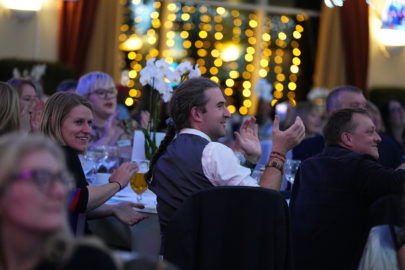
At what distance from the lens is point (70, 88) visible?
6.30 m

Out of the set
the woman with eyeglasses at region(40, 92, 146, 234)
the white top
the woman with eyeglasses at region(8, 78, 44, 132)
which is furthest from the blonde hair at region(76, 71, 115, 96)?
the white top

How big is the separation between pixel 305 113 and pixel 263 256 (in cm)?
385

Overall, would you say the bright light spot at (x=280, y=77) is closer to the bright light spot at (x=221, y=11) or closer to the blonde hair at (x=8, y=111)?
the bright light spot at (x=221, y=11)

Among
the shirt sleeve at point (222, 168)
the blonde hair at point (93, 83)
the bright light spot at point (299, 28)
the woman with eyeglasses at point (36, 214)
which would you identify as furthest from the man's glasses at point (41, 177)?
the bright light spot at point (299, 28)

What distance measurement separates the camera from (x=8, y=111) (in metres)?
3.81

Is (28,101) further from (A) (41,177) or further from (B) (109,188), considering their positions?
(A) (41,177)

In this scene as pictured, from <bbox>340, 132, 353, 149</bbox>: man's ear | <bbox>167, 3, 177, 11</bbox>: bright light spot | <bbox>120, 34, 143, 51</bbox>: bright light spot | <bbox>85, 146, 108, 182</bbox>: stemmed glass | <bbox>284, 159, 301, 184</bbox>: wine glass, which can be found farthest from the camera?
<bbox>167, 3, 177, 11</bbox>: bright light spot

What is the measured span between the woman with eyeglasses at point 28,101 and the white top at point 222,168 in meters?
1.91

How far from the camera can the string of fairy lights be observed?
1195 cm

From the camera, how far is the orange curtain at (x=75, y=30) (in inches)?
440

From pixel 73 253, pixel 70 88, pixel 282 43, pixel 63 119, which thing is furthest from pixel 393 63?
pixel 73 253

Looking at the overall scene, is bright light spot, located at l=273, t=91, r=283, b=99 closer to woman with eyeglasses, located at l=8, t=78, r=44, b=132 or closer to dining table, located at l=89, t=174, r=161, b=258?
woman with eyeglasses, located at l=8, t=78, r=44, b=132

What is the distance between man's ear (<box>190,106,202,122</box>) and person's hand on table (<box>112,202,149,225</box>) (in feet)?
1.65

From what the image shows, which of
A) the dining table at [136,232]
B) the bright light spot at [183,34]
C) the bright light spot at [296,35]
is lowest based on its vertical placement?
the dining table at [136,232]
